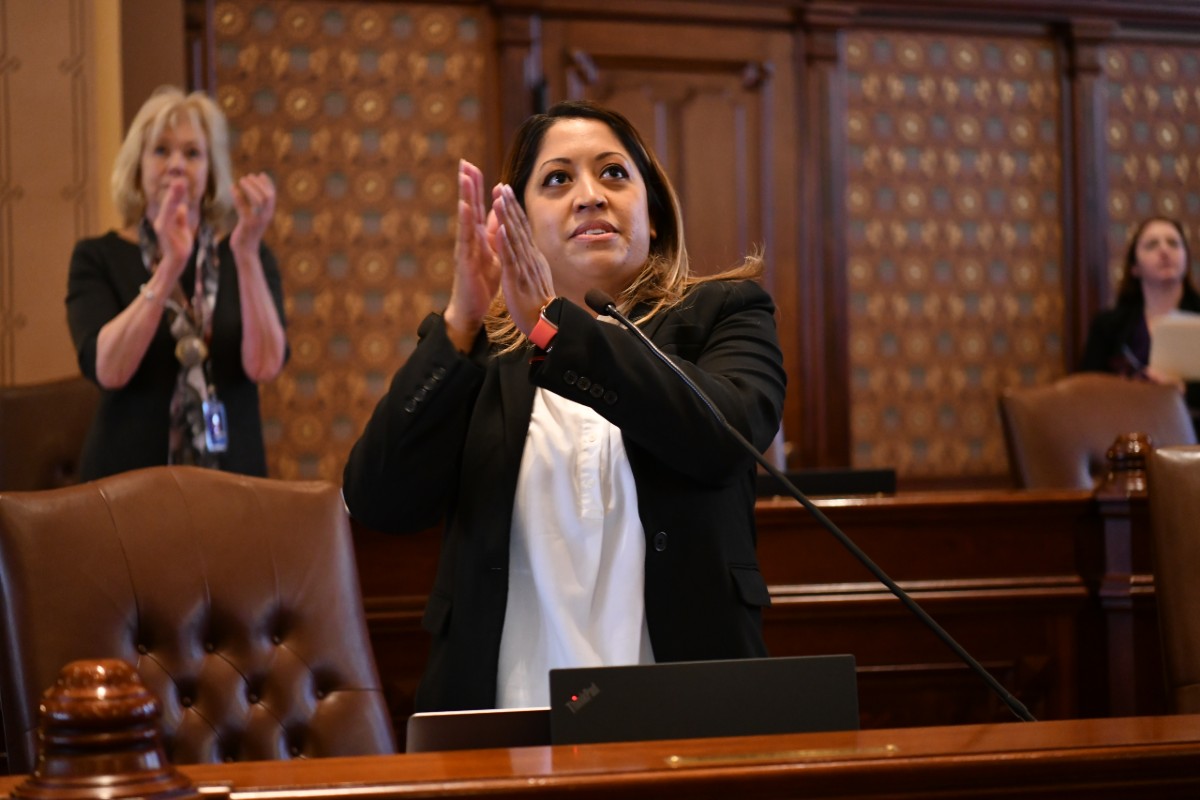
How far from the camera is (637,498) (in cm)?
175

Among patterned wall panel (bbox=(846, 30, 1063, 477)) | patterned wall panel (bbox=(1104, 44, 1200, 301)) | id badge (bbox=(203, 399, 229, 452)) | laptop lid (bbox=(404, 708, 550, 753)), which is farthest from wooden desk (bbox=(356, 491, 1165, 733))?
patterned wall panel (bbox=(1104, 44, 1200, 301))

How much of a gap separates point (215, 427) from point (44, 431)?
677 mm

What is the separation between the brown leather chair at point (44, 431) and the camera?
11.0 ft

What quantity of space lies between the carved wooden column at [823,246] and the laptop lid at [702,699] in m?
4.69

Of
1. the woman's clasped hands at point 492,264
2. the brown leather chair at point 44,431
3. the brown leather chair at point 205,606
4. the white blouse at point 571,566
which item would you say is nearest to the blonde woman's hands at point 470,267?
the woman's clasped hands at point 492,264

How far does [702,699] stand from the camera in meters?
1.19

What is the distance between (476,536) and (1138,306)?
4.21 m

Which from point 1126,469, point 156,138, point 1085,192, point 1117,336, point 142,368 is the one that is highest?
point 1085,192

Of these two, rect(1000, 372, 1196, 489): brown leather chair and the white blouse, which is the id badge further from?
rect(1000, 372, 1196, 489): brown leather chair

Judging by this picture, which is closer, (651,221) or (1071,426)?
Answer: (651,221)

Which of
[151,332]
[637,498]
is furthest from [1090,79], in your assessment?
[637,498]

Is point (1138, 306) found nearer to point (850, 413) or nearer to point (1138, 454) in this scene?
point (850, 413)

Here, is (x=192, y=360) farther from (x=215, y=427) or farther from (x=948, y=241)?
(x=948, y=241)

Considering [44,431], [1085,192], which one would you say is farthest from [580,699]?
[1085,192]
